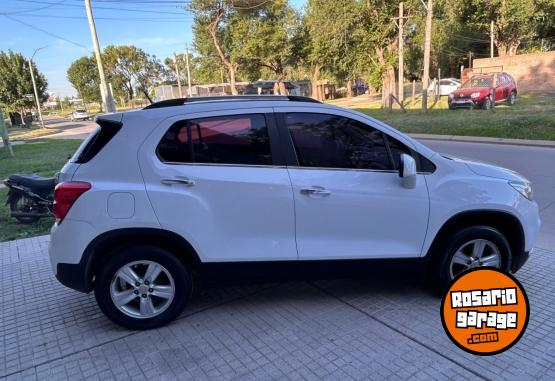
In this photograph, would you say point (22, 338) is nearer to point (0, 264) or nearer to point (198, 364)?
point (198, 364)

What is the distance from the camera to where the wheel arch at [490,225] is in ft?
11.4

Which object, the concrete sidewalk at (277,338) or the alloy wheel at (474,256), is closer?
the concrete sidewalk at (277,338)

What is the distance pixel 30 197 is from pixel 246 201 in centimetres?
466

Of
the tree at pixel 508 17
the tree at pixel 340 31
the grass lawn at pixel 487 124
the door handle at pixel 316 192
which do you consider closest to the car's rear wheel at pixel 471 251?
the door handle at pixel 316 192

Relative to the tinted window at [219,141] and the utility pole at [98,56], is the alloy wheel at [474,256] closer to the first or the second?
the tinted window at [219,141]

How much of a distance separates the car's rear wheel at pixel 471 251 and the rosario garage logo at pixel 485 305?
3.93 ft

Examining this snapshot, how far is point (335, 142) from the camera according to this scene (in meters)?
3.41

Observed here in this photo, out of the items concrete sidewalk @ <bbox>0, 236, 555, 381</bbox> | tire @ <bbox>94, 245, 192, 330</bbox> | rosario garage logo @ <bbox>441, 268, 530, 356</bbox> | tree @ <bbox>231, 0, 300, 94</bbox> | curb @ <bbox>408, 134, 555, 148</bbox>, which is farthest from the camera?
tree @ <bbox>231, 0, 300, 94</bbox>

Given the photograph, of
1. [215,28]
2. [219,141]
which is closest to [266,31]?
[215,28]

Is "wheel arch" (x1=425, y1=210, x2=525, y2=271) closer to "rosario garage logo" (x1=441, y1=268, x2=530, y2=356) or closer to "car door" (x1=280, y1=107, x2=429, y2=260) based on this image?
"car door" (x1=280, y1=107, x2=429, y2=260)

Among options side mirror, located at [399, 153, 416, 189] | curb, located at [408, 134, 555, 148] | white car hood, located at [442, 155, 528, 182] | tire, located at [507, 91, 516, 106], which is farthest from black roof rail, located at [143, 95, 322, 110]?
tire, located at [507, 91, 516, 106]

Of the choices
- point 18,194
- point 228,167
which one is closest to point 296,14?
point 18,194

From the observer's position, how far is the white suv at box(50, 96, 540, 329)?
3150 mm

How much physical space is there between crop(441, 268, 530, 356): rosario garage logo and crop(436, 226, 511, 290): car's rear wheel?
1197mm
